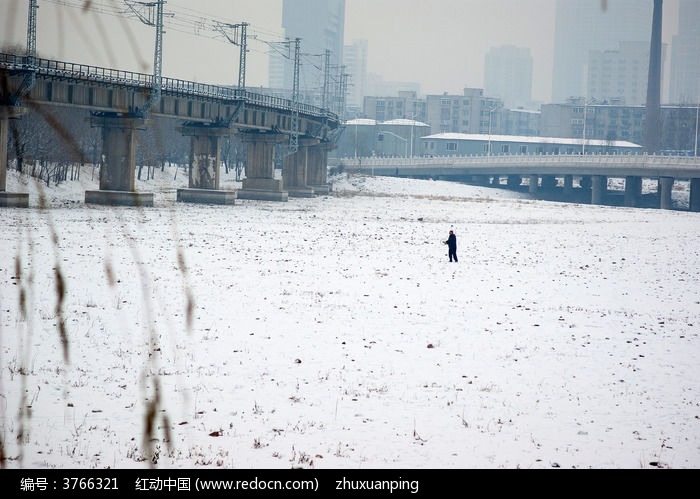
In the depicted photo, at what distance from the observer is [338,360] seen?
53.7 feet

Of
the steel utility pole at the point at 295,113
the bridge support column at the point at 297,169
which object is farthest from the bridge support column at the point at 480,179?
the steel utility pole at the point at 295,113

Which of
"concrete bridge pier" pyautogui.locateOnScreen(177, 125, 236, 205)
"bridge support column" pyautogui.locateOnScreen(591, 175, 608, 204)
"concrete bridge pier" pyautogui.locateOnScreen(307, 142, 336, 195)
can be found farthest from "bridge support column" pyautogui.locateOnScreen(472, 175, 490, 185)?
"concrete bridge pier" pyautogui.locateOnScreen(177, 125, 236, 205)

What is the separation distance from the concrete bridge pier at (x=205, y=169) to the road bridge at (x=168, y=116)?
0.08 m

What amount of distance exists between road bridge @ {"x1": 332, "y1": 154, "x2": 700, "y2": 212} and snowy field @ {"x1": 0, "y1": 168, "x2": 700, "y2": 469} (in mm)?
82274

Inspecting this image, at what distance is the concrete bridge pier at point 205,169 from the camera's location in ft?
216

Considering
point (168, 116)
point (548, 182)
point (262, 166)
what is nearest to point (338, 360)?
point (168, 116)

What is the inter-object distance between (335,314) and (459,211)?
2076 inches

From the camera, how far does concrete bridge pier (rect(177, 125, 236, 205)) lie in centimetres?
6569

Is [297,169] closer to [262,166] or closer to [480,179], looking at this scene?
[262,166]

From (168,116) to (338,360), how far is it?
47439 mm

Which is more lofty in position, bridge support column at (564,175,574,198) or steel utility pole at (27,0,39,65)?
steel utility pole at (27,0,39,65)

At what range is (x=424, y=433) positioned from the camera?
1223cm

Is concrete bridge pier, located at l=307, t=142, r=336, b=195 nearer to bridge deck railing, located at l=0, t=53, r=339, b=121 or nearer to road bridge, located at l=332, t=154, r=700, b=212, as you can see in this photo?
bridge deck railing, located at l=0, t=53, r=339, b=121

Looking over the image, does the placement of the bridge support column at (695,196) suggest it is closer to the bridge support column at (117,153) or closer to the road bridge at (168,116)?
the road bridge at (168,116)
